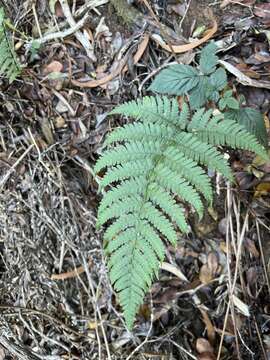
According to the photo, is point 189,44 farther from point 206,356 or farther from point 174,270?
point 206,356

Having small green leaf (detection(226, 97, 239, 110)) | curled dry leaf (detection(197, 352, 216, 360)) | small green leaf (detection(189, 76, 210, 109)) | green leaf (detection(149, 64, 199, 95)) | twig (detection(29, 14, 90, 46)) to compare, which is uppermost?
twig (detection(29, 14, 90, 46))

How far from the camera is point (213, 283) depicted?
2750 millimetres

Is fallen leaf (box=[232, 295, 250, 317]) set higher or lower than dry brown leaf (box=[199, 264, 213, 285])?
lower

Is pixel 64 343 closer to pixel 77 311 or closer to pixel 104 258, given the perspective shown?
pixel 77 311

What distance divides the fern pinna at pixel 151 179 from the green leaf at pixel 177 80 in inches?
5.9

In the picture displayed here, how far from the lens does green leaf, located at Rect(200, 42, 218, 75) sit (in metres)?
2.51

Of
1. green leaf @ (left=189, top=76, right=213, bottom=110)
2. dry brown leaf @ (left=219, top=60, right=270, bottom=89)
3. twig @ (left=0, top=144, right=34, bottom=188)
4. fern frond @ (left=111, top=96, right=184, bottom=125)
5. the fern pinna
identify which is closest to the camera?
the fern pinna

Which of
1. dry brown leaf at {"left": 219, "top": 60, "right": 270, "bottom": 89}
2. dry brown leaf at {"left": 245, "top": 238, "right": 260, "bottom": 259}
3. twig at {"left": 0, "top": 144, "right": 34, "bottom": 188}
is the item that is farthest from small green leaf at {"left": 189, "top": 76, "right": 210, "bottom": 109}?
twig at {"left": 0, "top": 144, "right": 34, "bottom": 188}

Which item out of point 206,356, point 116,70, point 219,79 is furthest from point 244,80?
point 206,356

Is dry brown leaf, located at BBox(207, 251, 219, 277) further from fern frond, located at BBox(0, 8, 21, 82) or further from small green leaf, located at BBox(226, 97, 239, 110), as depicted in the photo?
fern frond, located at BBox(0, 8, 21, 82)

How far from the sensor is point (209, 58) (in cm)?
252

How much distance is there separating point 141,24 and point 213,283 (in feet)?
5.04

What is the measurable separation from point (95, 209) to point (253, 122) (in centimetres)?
104

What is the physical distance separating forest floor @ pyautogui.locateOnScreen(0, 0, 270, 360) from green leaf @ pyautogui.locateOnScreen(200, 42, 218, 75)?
22 centimetres
